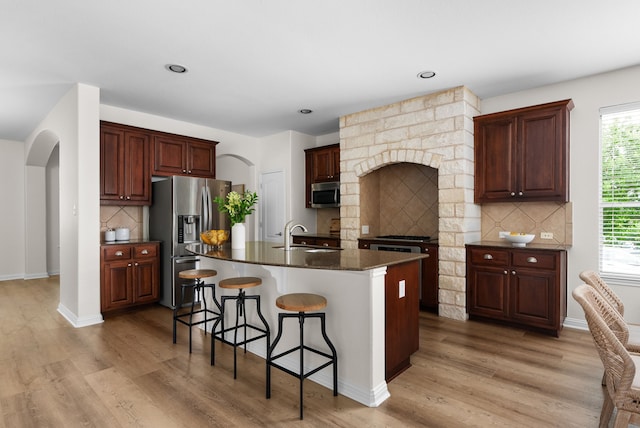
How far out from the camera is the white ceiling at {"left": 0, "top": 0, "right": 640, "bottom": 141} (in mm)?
2445

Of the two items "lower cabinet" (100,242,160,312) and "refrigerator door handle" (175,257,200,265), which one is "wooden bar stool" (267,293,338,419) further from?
"lower cabinet" (100,242,160,312)

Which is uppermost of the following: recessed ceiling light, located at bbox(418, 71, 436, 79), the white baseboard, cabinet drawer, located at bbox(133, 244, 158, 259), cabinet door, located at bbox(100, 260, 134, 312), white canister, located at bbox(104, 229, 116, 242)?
recessed ceiling light, located at bbox(418, 71, 436, 79)

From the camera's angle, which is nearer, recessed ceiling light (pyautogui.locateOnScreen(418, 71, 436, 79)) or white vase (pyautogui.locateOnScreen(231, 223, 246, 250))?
white vase (pyautogui.locateOnScreen(231, 223, 246, 250))

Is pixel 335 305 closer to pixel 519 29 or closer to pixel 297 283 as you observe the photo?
pixel 297 283

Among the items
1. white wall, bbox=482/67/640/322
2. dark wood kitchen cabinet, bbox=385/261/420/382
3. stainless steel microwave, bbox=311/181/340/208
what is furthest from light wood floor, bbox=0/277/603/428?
stainless steel microwave, bbox=311/181/340/208

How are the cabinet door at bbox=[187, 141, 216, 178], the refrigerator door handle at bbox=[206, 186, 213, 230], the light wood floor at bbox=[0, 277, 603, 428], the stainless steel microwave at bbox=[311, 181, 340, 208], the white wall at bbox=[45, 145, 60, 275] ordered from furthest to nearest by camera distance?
the white wall at bbox=[45, 145, 60, 275] < the stainless steel microwave at bbox=[311, 181, 340, 208] < the cabinet door at bbox=[187, 141, 216, 178] < the refrigerator door handle at bbox=[206, 186, 213, 230] < the light wood floor at bbox=[0, 277, 603, 428]

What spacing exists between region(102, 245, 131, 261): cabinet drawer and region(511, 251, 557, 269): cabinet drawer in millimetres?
4540

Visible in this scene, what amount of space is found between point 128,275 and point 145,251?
0.35 meters

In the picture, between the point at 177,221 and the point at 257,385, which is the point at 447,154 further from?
the point at 177,221

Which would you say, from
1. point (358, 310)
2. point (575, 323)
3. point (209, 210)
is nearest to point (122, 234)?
point (209, 210)

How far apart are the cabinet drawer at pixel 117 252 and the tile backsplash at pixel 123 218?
566mm

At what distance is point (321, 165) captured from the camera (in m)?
5.77

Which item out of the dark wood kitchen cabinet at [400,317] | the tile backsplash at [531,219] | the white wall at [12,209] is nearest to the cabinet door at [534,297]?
the tile backsplash at [531,219]

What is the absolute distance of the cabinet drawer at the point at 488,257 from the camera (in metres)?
3.68
